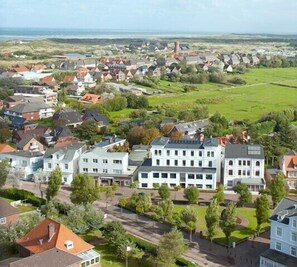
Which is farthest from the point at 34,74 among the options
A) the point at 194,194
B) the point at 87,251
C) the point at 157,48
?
the point at 157,48

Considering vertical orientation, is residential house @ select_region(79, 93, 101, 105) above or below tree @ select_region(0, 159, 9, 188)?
above

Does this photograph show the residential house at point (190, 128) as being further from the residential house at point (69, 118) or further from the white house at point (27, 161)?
the white house at point (27, 161)

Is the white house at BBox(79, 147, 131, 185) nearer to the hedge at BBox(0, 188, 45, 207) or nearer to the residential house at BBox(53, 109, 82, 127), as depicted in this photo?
the hedge at BBox(0, 188, 45, 207)

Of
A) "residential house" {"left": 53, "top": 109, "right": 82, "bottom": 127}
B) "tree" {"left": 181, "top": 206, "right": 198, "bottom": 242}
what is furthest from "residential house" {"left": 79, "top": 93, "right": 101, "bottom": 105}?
"tree" {"left": 181, "top": 206, "right": 198, "bottom": 242}

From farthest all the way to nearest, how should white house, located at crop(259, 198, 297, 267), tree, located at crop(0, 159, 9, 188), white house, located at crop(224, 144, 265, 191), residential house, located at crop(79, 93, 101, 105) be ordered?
residential house, located at crop(79, 93, 101, 105), white house, located at crop(224, 144, 265, 191), tree, located at crop(0, 159, 9, 188), white house, located at crop(259, 198, 297, 267)


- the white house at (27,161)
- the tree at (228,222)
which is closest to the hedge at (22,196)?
the white house at (27,161)

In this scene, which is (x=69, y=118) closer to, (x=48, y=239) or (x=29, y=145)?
(x=29, y=145)

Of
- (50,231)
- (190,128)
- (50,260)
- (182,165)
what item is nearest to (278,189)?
(182,165)
